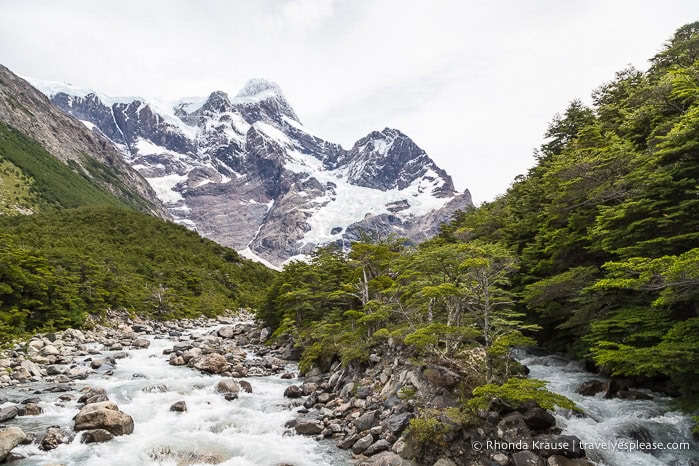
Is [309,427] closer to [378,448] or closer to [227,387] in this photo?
[378,448]

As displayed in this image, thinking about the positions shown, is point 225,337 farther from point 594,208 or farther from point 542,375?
point 594,208

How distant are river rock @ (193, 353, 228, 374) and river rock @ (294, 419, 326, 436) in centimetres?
950

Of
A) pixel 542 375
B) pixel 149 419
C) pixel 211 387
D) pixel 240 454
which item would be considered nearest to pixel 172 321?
pixel 211 387

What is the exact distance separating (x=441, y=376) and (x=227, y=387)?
429 inches

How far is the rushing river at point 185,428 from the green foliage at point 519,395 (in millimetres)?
4650

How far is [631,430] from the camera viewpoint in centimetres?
1158

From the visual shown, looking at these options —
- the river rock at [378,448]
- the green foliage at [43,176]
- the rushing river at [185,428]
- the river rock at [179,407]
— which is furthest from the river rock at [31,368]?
the green foliage at [43,176]

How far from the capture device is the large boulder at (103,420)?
13.2 m

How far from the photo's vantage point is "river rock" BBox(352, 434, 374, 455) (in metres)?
12.3

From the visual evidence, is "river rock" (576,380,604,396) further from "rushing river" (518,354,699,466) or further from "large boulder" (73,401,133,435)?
"large boulder" (73,401,133,435)

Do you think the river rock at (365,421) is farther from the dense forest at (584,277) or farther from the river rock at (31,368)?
the river rock at (31,368)

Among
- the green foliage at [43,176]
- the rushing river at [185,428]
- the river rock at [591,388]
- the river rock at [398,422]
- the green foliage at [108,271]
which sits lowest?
→ the rushing river at [185,428]

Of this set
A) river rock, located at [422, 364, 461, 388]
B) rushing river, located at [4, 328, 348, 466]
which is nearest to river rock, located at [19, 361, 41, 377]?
rushing river, located at [4, 328, 348, 466]

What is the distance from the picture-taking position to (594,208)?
1712 cm
